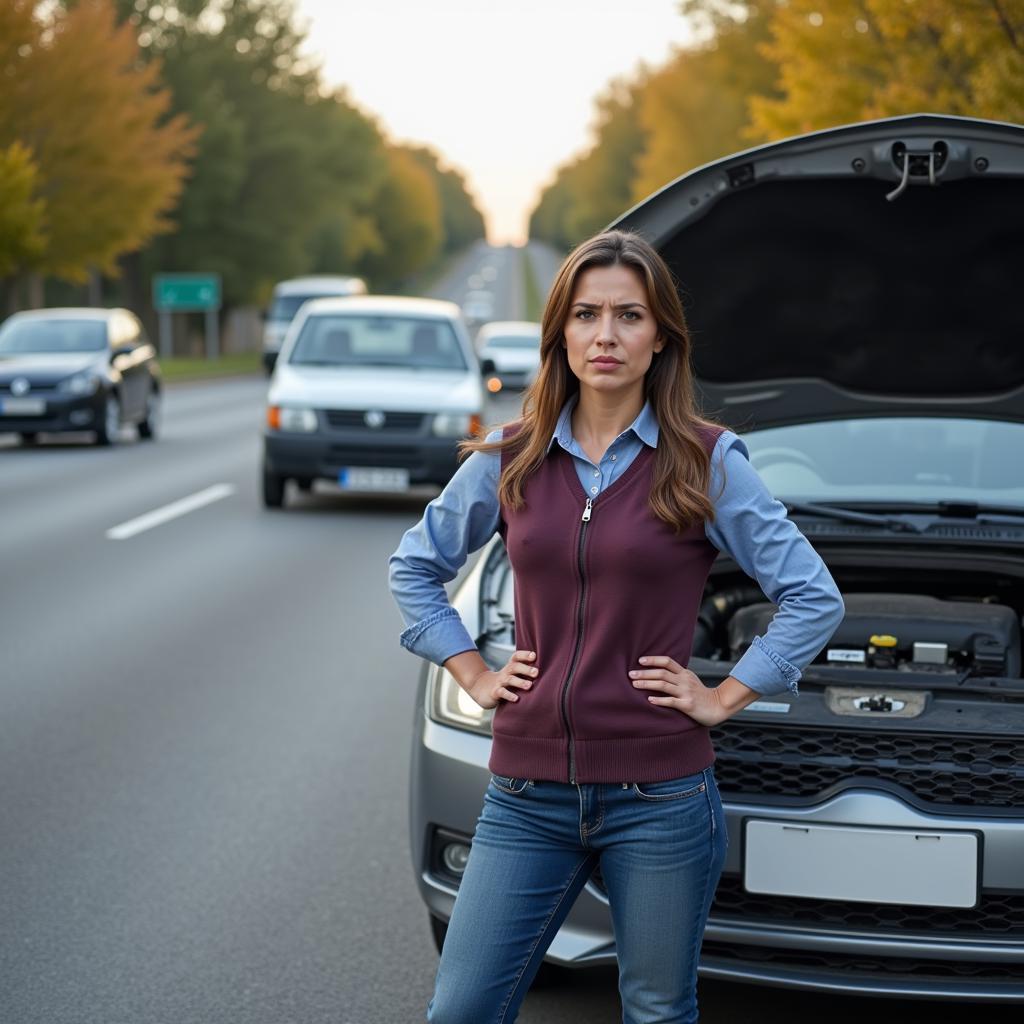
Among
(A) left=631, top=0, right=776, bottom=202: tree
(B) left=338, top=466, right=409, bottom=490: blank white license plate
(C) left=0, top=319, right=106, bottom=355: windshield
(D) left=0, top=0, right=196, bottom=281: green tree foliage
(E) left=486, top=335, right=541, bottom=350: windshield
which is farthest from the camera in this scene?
(A) left=631, top=0, right=776, bottom=202: tree

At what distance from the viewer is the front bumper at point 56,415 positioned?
65.5 feet

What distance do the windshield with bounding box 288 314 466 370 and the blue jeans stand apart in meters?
12.6

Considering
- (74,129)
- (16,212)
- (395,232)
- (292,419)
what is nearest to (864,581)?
(292,419)

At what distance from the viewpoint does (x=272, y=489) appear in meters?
14.7

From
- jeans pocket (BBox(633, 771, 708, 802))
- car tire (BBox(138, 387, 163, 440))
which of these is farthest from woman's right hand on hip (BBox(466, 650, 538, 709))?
car tire (BBox(138, 387, 163, 440))

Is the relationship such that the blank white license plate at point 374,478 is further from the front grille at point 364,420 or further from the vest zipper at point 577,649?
the vest zipper at point 577,649

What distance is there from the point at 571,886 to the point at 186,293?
5686 cm

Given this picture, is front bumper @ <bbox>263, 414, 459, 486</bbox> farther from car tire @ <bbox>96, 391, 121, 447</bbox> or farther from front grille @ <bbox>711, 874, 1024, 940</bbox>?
front grille @ <bbox>711, 874, 1024, 940</bbox>

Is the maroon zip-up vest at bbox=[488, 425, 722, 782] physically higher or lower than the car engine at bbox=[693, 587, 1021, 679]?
higher

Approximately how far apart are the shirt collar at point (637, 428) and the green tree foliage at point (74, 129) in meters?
37.3

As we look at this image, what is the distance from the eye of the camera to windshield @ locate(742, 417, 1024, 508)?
16.0 ft

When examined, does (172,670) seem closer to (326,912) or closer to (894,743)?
(326,912)

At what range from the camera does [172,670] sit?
7.99 m

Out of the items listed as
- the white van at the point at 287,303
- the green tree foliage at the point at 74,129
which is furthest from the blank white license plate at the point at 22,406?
the white van at the point at 287,303
